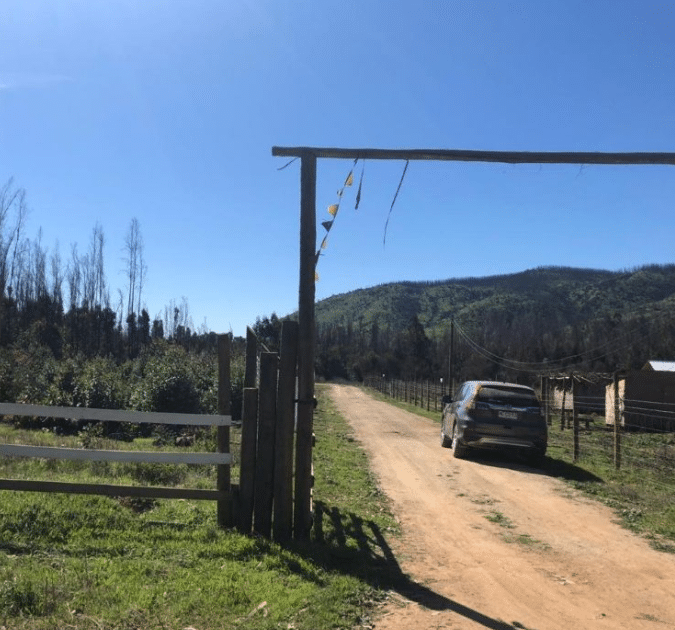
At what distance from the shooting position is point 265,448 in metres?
6.37

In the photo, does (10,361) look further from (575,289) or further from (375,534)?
(575,289)

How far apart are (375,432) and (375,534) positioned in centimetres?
1367

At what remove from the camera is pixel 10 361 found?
2205 centimetres

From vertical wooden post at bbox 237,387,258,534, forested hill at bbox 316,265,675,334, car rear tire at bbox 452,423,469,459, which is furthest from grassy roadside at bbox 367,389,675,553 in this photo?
forested hill at bbox 316,265,675,334

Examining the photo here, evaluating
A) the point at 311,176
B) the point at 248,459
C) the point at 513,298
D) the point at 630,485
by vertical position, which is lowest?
the point at 630,485

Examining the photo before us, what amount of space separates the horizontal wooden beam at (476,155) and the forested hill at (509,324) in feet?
145

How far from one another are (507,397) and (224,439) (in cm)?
817

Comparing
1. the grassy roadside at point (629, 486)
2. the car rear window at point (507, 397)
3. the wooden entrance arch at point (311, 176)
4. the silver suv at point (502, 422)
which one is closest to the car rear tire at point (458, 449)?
the silver suv at point (502, 422)

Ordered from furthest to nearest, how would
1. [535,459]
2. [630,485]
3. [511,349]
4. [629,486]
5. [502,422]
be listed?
1. [511,349]
2. [535,459]
3. [502,422]
4. [630,485]
5. [629,486]

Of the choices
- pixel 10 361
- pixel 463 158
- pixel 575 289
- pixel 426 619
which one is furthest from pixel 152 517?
pixel 575 289

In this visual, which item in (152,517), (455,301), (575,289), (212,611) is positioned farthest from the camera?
(455,301)

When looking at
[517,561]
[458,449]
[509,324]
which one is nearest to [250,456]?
[517,561]

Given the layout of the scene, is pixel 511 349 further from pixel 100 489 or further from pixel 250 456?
pixel 100 489

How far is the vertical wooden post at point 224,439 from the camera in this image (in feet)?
20.9
